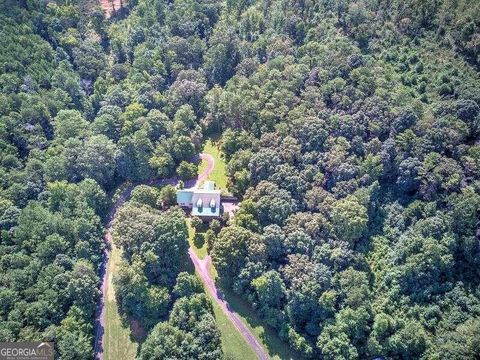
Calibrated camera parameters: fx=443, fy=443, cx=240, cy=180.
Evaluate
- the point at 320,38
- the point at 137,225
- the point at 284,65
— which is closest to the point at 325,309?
the point at 137,225

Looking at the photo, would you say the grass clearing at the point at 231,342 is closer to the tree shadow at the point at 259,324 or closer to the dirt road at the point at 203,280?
the dirt road at the point at 203,280

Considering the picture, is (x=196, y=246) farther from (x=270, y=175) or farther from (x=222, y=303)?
(x=270, y=175)

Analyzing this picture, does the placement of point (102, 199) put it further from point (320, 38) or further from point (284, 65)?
point (320, 38)

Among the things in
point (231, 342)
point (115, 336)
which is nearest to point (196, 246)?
point (231, 342)

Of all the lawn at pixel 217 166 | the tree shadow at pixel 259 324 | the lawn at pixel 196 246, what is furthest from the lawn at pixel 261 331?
the lawn at pixel 217 166

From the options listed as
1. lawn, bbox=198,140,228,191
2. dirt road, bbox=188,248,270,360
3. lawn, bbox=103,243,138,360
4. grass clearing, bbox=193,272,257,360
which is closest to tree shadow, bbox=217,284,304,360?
dirt road, bbox=188,248,270,360

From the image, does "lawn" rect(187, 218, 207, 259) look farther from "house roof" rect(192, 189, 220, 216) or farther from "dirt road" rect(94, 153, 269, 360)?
"house roof" rect(192, 189, 220, 216)
